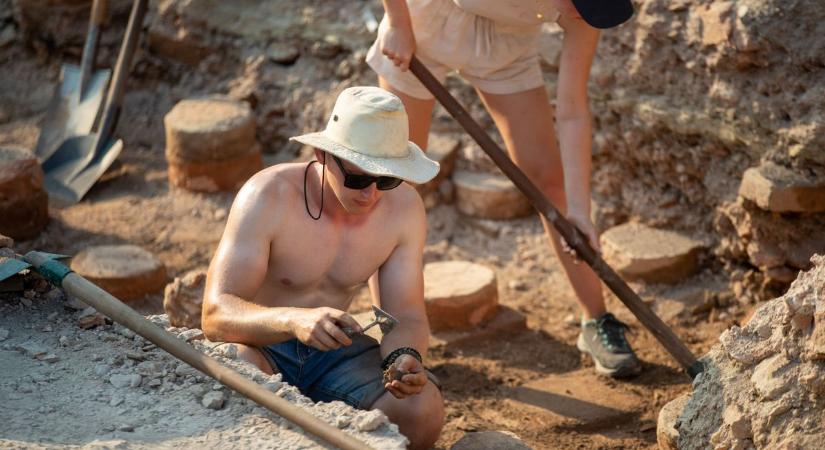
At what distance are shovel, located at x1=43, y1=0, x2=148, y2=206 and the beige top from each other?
10.8ft

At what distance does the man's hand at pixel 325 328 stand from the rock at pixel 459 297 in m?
1.95

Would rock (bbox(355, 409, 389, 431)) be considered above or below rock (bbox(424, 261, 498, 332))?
above

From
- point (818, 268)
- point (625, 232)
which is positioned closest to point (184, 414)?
point (818, 268)

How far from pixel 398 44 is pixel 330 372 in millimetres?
1379

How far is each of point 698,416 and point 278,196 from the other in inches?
63.4

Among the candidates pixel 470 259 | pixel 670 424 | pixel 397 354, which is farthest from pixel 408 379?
pixel 470 259

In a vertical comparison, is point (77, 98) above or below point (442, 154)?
below

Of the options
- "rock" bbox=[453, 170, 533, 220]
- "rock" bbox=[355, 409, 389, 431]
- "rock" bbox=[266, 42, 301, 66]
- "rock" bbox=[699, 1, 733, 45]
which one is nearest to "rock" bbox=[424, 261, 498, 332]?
"rock" bbox=[453, 170, 533, 220]

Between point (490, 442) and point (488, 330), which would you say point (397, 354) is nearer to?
point (490, 442)

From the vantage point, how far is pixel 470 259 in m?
6.12

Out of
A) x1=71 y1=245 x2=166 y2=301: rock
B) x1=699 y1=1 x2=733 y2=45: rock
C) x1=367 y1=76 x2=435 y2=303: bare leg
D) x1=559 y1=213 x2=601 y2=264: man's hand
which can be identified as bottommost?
x1=71 y1=245 x2=166 y2=301: rock

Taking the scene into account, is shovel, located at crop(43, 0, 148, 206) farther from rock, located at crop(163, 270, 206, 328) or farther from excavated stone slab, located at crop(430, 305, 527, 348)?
excavated stone slab, located at crop(430, 305, 527, 348)

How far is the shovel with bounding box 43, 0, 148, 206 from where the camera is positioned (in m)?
6.80

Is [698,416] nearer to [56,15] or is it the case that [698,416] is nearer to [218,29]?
[218,29]
